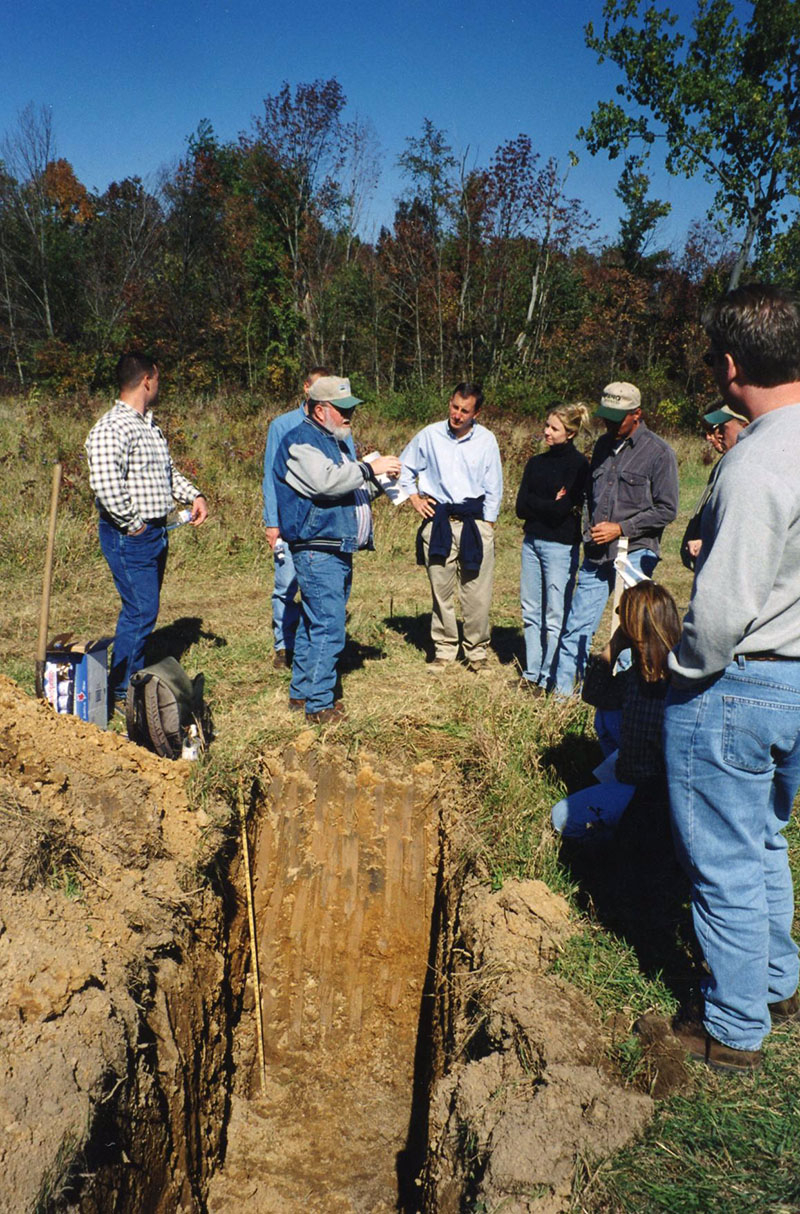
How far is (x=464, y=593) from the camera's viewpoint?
19.4 feet

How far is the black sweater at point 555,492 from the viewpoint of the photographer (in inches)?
211

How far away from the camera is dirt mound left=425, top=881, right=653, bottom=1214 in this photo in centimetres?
234

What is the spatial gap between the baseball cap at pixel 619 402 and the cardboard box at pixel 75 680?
3284 millimetres

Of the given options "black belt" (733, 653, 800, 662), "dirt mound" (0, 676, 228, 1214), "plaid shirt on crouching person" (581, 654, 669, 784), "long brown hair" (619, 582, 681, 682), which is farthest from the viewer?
"plaid shirt on crouching person" (581, 654, 669, 784)

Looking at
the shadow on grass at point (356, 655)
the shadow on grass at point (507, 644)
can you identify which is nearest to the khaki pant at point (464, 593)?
the shadow on grass at point (507, 644)

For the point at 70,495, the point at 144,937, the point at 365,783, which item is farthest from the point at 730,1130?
the point at 70,495

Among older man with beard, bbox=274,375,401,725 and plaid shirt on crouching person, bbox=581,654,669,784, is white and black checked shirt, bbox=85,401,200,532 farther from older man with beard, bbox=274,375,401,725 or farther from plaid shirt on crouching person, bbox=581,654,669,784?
plaid shirt on crouching person, bbox=581,654,669,784

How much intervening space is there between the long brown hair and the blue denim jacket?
79.4 inches

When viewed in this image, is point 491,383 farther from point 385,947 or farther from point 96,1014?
point 96,1014

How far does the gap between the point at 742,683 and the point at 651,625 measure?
77cm

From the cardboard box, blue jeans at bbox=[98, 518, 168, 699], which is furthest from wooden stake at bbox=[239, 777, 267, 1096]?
blue jeans at bbox=[98, 518, 168, 699]

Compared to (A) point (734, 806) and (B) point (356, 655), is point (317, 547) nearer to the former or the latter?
(B) point (356, 655)

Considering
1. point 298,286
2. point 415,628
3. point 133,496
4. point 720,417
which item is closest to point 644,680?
point 720,417

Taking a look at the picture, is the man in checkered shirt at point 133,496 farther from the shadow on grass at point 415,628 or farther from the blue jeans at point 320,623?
the shadow on grass at point 415,628
